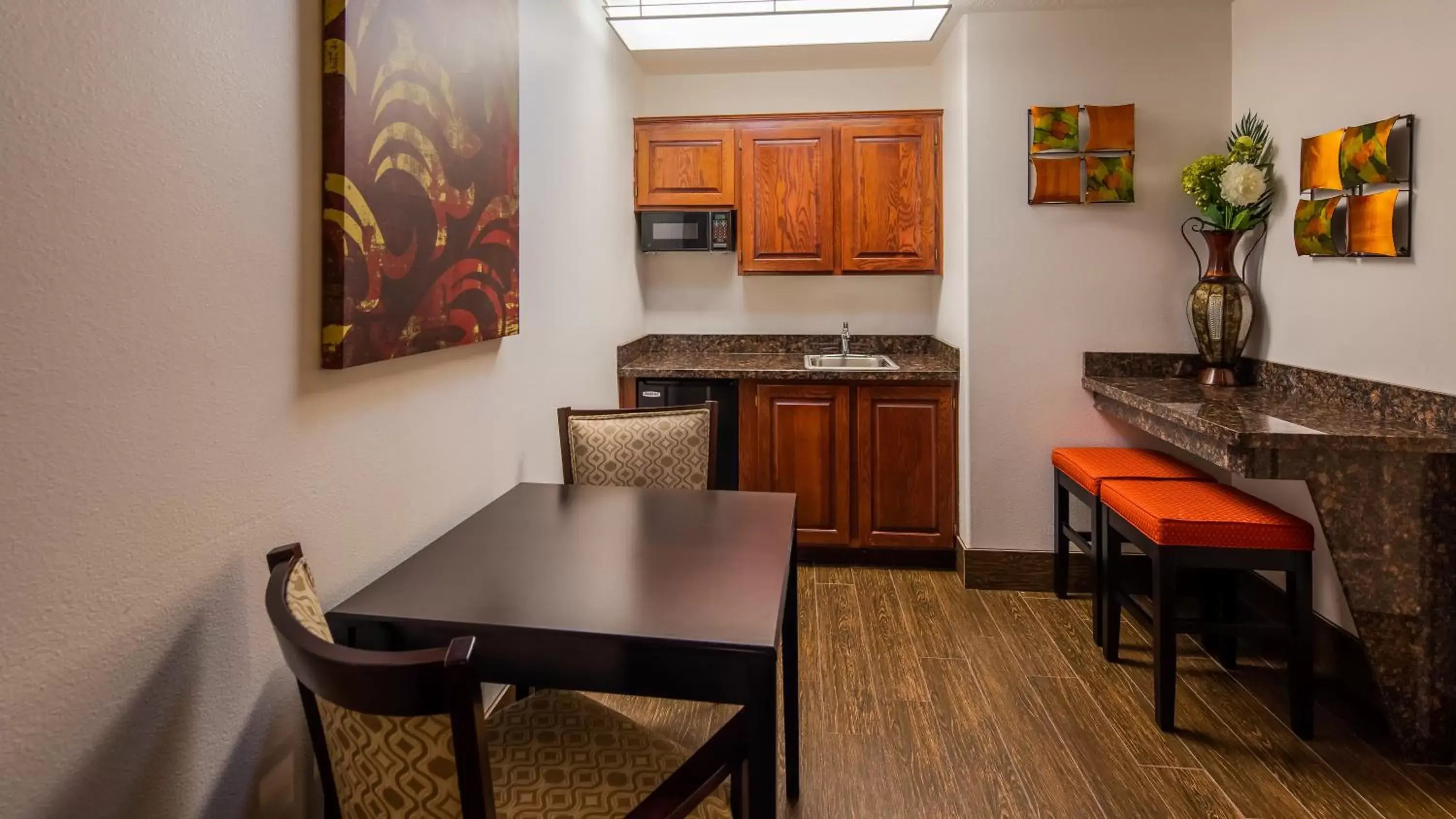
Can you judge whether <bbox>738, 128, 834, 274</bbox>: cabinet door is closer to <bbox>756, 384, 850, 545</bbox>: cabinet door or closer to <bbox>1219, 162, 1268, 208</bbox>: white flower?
<bbox>756, 384, 850, 545</bbox>: cabinet door

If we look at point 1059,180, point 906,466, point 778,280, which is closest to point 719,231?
point 778,280

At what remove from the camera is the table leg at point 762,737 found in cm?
112

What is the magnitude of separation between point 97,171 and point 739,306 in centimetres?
348

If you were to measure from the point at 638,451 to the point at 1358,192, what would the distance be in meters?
2.26

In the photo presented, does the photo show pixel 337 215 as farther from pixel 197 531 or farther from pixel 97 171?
pixel 197 531

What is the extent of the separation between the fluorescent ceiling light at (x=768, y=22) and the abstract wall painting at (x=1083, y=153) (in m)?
0.61

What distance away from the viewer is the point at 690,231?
155 inches

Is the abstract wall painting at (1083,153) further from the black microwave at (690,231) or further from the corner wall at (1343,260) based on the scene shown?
the black microwave at (690,231)

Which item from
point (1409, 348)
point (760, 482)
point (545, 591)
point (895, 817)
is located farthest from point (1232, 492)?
point (545, 591)

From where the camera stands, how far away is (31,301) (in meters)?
0.83

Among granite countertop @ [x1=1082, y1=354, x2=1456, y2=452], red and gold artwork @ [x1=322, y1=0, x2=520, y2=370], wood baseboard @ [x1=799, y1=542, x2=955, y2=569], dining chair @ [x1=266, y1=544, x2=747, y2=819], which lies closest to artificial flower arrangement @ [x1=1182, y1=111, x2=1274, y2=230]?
granite countertop @ [x1=1082, y1=354, x2=1456, y2=452]

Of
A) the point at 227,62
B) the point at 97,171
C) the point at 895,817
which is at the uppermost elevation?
the point at 227,62

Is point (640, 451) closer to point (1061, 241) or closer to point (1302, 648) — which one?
point (1302, 648)

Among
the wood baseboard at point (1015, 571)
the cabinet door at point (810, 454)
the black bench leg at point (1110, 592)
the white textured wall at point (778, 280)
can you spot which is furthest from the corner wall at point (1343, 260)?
the cabinet door at point (810, 454)
